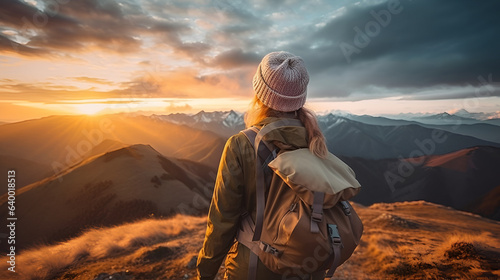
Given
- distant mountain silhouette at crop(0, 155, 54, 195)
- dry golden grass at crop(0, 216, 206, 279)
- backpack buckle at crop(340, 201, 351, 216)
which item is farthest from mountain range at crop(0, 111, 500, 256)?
dry golden grass at crop(0, 216, 206, 279)

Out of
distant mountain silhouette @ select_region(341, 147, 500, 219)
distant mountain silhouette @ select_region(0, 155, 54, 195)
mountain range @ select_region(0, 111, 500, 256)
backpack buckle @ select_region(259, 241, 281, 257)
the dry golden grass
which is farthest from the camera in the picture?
distant mountain silhouette @ select_region(341, 147, 500, 219)

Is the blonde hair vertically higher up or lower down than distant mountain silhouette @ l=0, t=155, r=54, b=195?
higher up

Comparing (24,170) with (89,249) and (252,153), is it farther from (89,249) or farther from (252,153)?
(252,153)

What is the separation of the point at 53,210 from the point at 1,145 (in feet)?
568

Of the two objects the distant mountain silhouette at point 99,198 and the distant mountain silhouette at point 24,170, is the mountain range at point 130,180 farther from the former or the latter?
the distant mountain silhouette at point 24,170

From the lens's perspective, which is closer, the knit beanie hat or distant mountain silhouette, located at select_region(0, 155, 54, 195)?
the knit beanie hat

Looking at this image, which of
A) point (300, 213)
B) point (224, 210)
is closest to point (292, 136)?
point (300, 213)

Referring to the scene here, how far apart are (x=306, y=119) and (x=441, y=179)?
178m

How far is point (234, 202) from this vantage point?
2391 millimetres

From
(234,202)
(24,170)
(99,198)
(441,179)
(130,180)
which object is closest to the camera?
(234,202)

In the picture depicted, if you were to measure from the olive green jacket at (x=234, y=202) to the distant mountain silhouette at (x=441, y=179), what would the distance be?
135045 mm

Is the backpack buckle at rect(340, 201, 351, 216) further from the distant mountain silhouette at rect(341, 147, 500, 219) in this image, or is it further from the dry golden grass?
the distant mountain silhouette at rect(341, 147, 500, 219)

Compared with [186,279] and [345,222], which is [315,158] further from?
[186,279]

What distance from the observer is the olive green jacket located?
226cm
